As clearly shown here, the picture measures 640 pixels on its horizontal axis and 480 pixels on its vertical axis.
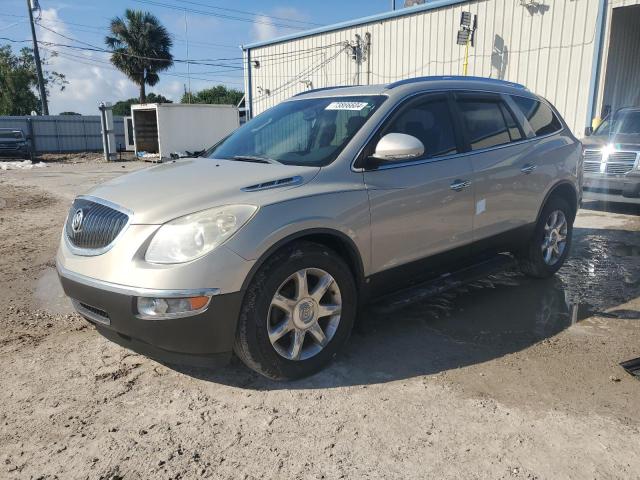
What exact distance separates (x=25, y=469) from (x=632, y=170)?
9.45 metres

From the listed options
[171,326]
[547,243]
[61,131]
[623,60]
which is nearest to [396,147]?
[171,326]

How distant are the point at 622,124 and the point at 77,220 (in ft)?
32.6

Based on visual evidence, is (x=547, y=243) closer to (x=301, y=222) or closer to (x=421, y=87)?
(x=421, y=87)

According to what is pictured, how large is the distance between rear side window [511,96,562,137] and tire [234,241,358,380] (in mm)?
2800

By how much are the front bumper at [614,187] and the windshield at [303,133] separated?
6844mm

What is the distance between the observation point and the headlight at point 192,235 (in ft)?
9.30

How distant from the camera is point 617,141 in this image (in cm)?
936

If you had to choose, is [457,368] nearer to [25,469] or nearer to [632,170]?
[25,469]

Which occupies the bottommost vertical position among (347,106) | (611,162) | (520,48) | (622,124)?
(611,162)

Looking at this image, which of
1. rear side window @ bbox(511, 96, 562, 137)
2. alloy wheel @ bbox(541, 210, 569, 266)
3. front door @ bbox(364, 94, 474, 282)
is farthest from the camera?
alloy wheel @ bbox(541, 210, 569, 266)

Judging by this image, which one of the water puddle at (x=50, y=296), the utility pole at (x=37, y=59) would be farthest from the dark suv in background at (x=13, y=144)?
the water puddle at (x=50, y=296)

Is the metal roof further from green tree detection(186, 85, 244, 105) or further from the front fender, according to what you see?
green tree detection(186, 85, 244, 105)

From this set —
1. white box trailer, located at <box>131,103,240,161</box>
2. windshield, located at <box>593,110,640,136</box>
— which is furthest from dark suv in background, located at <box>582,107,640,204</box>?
white box trailer, located at <box>131,103,240,161</box>

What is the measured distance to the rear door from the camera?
433cm
